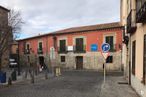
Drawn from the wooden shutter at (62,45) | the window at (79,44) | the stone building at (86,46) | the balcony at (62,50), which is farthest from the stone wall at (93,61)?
the wooden shutter at (62,45)

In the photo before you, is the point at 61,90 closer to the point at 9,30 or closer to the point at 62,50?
the point at 9,30

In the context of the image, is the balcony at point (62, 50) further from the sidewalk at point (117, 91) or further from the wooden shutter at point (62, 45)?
the sidewalk at point (117, 91)

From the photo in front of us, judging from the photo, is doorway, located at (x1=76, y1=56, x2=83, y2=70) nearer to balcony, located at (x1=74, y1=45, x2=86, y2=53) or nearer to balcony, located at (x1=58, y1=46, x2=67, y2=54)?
balcony, located at (x1=74, y1=45, x2=86, y2=53)

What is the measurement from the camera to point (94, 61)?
4219 cm

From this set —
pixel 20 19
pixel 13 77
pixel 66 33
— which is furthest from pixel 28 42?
pixel 13 77

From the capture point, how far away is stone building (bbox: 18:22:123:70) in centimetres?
3990

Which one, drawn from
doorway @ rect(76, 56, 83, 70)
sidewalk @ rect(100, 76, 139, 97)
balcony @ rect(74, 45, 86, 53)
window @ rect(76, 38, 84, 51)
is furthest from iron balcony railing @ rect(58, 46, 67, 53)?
sidewalk @ rect(100, 76, 139, 97)

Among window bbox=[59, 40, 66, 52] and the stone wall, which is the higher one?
window bbox=[59, 40, 66, 52]

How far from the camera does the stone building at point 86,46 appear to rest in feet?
131

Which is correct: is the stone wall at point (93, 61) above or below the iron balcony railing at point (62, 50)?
below

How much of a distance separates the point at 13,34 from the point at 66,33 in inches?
833

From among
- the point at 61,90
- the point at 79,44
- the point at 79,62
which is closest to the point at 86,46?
the point at 79,44

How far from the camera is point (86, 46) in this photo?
143 feet

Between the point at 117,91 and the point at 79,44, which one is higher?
the point at 79,44
